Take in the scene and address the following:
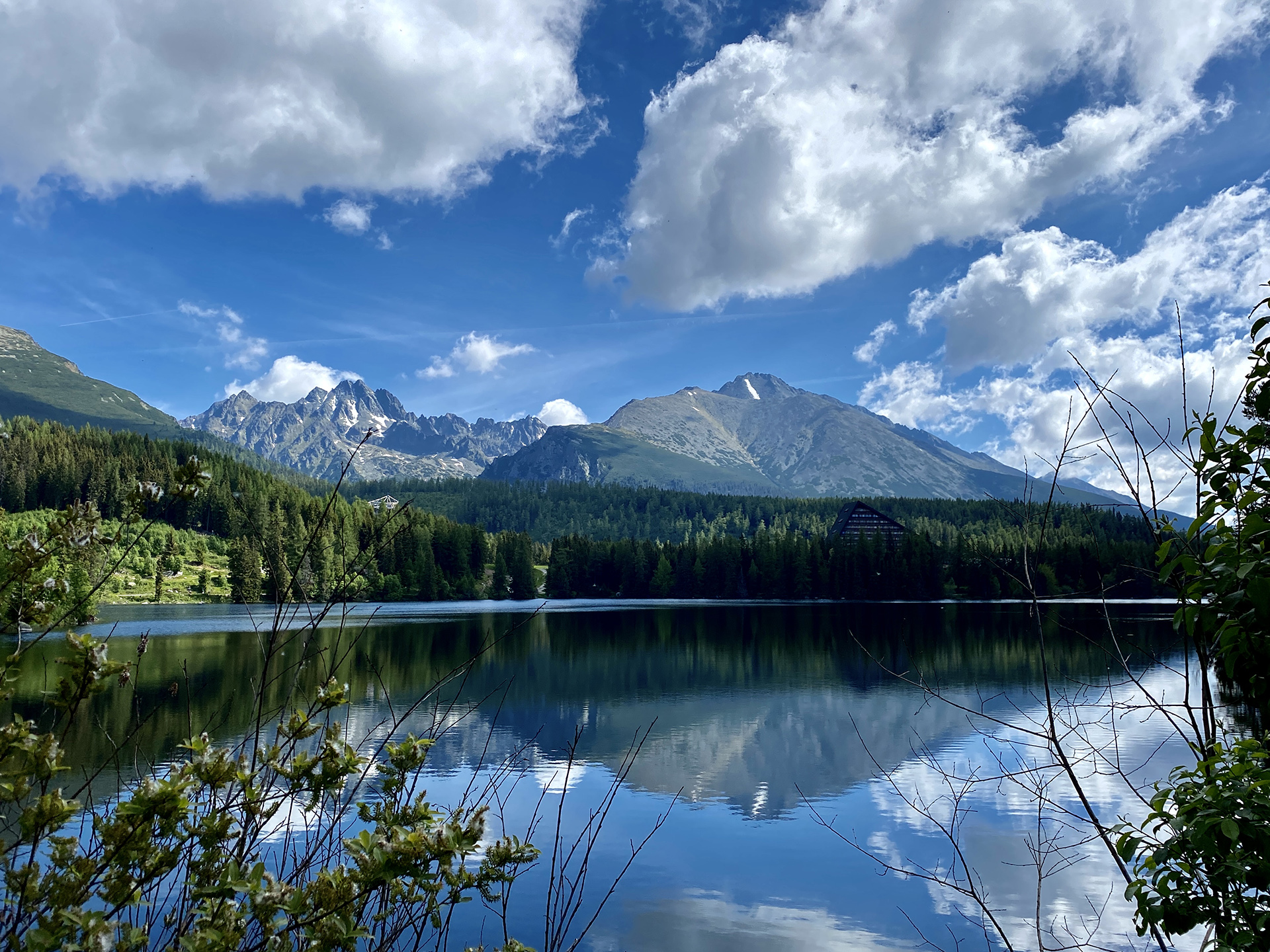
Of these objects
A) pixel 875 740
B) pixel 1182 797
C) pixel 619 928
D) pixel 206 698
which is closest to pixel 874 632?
pixel 875 740

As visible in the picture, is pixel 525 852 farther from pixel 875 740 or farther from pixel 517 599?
pixel 517 599

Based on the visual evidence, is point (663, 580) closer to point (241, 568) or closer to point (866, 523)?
point (866, 523)

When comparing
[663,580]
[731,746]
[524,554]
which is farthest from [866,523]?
[731,746]

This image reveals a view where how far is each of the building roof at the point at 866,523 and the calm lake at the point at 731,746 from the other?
258ft

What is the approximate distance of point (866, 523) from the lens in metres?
134

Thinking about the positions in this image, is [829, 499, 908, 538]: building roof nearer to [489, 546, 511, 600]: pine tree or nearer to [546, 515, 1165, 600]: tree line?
[546, 515, 1165, 600]: tree line

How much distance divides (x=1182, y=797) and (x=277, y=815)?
13912 mm

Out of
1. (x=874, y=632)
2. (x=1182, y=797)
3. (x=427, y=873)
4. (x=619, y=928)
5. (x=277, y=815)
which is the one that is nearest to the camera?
(x=427, y=873)

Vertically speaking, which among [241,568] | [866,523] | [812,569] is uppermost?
[866,523]

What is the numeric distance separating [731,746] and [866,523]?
380ft

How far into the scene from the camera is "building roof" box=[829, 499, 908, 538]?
132 metres

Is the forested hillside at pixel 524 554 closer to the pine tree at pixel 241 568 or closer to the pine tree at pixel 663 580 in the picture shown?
the pine tree at pixel 663 580

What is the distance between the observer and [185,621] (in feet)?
207

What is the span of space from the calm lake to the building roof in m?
78.5
